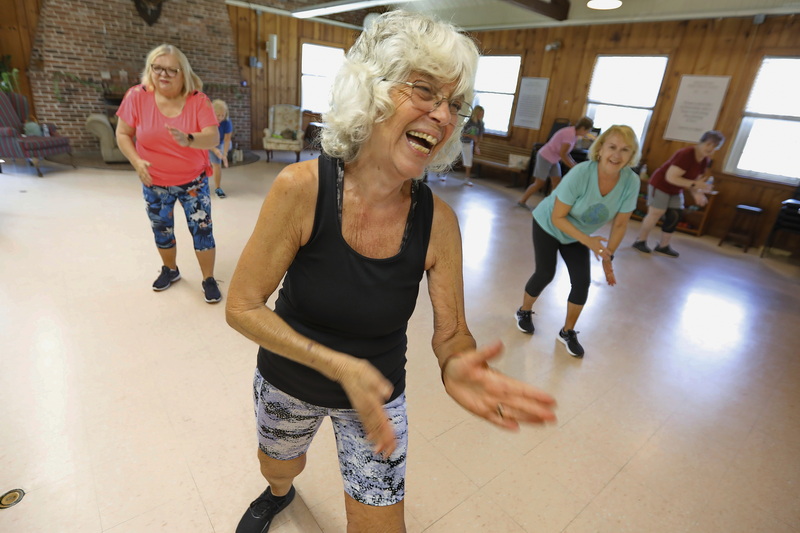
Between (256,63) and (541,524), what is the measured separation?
9.61m

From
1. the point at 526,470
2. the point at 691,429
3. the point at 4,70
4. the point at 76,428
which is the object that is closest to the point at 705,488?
the point at 691,429

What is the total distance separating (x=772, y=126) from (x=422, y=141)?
6.99 meters

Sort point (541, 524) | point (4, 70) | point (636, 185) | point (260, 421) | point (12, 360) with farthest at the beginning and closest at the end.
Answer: point (4, 70), point (636, 185), point (12, 360), point (541, 524), point (260, 421)

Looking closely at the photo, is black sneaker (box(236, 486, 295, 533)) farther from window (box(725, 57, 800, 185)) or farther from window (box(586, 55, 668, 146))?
window (box(586, 55, 668, 146))

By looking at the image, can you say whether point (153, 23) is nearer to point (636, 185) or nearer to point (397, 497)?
point (636, 185)

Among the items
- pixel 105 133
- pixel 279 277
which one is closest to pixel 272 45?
→ pixel 105 133

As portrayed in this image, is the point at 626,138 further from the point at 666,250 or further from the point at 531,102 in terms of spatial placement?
the point at 531,102

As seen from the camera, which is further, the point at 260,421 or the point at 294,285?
the point at 260,421

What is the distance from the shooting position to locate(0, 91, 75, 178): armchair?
5.51 m

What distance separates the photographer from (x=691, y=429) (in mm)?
2234

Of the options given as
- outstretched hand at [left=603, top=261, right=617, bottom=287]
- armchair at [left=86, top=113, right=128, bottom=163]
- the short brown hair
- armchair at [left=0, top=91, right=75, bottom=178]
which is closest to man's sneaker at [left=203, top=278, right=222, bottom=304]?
outstretched hand at [left=603, top=261, right=617, bottom=287]

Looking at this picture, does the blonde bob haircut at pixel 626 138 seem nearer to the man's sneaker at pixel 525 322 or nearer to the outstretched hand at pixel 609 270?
the outstretched hand at pixel 609 270

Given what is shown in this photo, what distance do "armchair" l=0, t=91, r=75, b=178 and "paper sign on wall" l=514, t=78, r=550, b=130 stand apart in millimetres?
7767

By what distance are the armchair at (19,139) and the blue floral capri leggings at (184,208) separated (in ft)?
14.6
